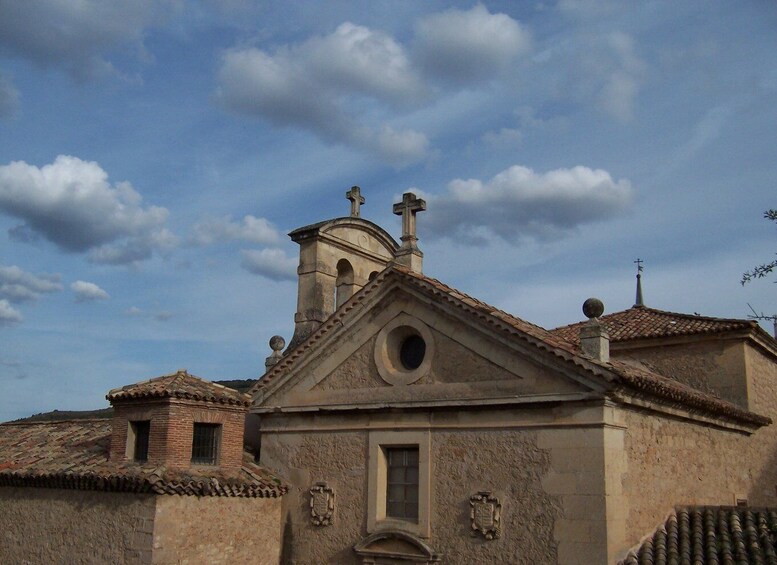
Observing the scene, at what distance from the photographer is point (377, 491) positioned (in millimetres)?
12594

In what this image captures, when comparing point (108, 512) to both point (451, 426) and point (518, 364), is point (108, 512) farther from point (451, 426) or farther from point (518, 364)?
point (518, 364)

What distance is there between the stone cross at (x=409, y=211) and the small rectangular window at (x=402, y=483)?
3.93 meters

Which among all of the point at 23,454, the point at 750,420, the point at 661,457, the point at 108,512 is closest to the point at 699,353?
the point at 750,420

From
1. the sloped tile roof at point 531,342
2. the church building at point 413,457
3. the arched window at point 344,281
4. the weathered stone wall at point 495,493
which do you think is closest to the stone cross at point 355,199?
the arched window at point 344,281

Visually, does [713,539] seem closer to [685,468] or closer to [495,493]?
[685,468]

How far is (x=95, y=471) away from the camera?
39.8ft

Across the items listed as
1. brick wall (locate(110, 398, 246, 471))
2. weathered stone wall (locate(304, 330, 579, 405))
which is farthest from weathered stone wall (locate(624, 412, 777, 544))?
brick wall (locate(110, 398, 246, 471))

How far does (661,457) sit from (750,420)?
423 centimetres

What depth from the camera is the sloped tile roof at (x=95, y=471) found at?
455 inches

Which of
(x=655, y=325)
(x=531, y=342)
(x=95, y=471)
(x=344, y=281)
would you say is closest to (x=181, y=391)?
(x=95, y=471)

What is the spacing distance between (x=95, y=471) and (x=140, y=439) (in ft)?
2.91

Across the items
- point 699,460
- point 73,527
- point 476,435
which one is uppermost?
point 476,435

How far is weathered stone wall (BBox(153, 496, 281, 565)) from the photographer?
11344 mm

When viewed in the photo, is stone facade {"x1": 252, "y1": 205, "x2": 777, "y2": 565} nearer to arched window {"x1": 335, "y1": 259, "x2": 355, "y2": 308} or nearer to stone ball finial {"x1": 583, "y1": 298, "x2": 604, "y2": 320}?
stone ball finial {"x1": 583, "y1": 298, "x2": 604, "y2": 320}
